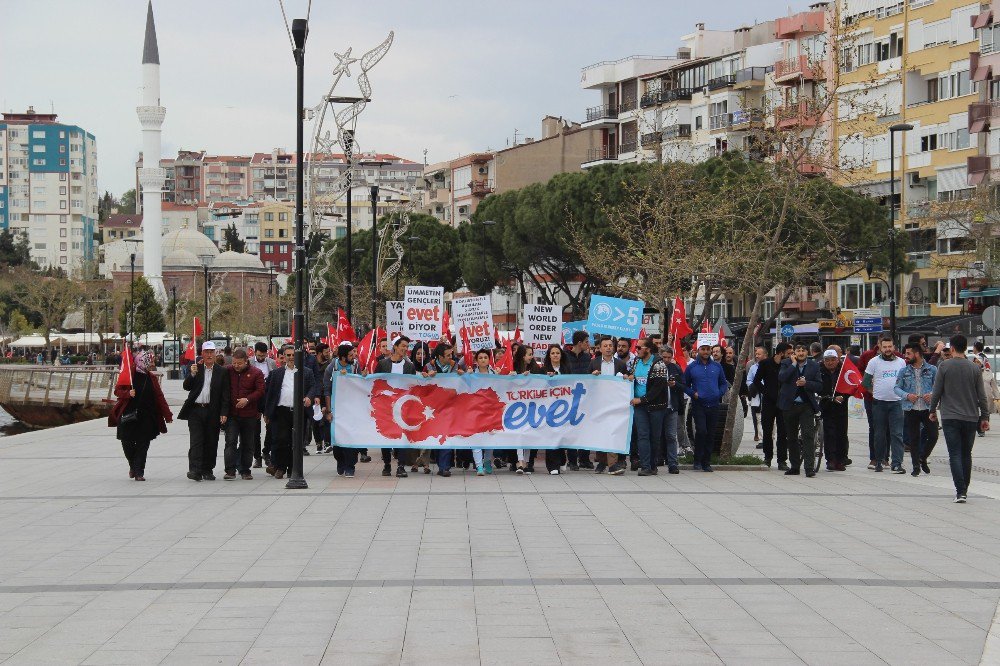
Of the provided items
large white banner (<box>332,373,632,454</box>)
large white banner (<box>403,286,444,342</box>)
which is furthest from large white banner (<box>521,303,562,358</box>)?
large white banner (<box>332,373,632,454</box>)

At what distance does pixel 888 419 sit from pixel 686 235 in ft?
82.2

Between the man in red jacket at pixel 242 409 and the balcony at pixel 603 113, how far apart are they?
77.6 metres

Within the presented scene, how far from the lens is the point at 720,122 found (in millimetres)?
82375

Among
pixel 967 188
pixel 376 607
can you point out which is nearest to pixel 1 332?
pixel 967 188

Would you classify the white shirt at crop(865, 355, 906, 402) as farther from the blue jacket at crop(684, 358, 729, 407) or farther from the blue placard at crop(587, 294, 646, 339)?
the blue placard at crop(587, 294, 646, 339)

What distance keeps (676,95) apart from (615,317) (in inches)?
2638

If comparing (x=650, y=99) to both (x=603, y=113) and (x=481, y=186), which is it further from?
(x=481, y=186)

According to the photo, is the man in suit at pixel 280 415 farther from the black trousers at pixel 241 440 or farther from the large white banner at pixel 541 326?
the large white banner at pixel 541 326

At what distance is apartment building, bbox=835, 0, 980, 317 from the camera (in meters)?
62.1

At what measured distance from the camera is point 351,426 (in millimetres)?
18406

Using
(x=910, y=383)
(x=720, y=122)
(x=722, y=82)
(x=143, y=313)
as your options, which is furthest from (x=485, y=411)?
(x=143, y=313)

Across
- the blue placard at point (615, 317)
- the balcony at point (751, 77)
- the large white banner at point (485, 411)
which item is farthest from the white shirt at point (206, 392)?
the balcony at point (751, 77)

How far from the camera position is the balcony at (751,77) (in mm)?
79188

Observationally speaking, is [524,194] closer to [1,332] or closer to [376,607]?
[1,332]
